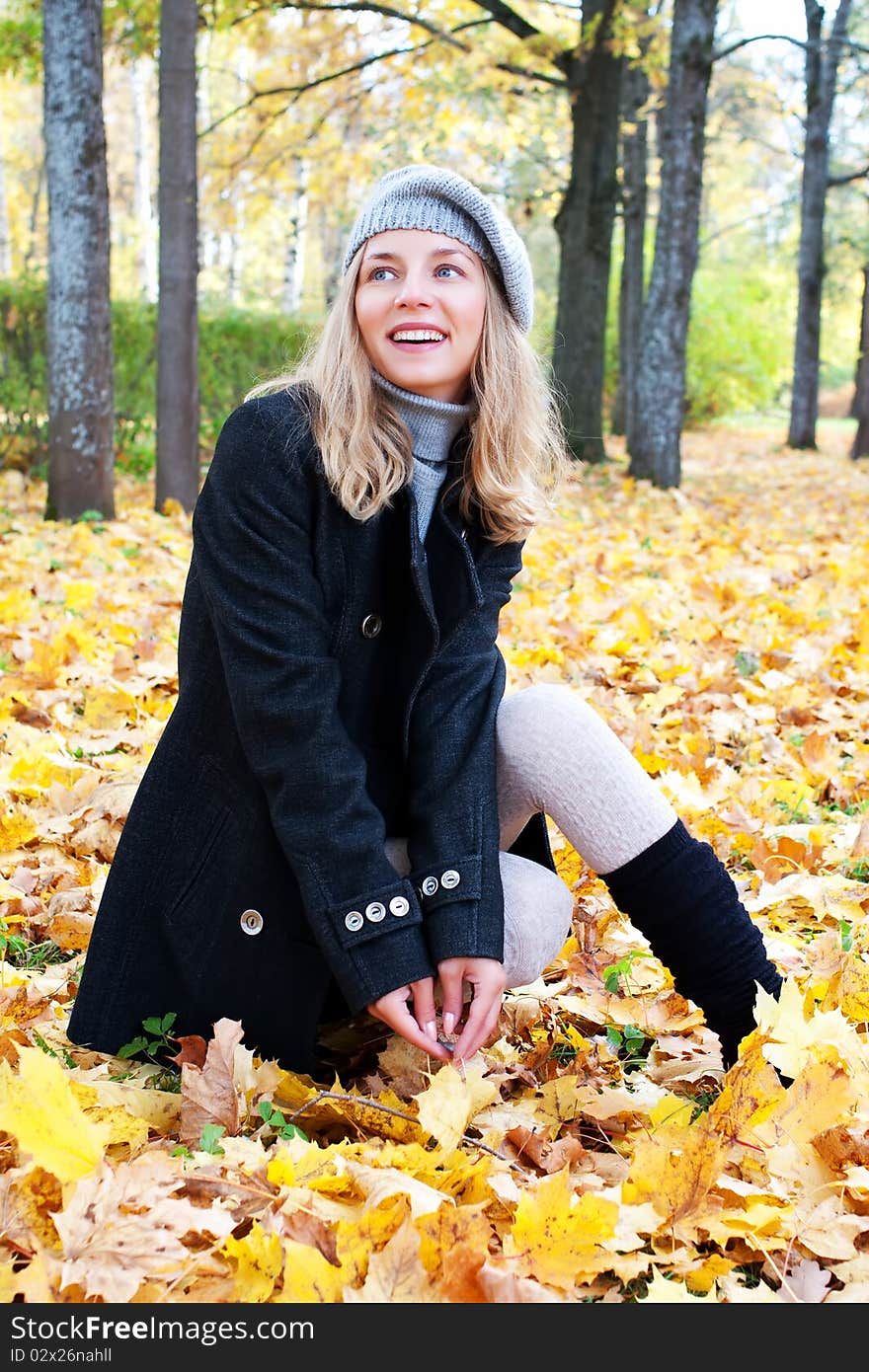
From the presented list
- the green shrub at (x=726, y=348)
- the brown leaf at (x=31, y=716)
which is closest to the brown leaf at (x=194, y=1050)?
the brown leaf at (x=31, y=716)

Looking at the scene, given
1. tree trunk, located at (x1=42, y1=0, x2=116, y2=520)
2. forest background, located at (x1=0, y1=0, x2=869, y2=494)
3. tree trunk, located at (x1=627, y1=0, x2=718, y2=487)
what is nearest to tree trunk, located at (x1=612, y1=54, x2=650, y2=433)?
forest background, located at (x1=0, y1=0, x2=869, y2=494)

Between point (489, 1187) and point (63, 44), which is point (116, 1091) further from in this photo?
point (63, 44)

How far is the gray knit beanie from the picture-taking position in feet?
5.90

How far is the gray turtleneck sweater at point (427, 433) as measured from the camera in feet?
5.95

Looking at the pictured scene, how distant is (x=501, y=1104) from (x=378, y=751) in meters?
0.51

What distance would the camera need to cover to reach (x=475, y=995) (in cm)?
164

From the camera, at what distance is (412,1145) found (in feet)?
4.80

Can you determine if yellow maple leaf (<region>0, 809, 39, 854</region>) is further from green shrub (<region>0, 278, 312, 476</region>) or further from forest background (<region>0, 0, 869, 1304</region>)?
green shrub (<region>0, 278, 312, 476</region>)

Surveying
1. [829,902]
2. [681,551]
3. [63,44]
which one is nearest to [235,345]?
[63,44]

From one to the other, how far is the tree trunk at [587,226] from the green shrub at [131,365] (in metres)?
2.40

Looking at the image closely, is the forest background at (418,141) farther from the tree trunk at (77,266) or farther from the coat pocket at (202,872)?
the coat pocket at (202,872)

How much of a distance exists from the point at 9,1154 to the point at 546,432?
1.26 metres

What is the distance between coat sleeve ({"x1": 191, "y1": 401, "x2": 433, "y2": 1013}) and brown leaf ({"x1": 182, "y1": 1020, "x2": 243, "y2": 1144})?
16cm
